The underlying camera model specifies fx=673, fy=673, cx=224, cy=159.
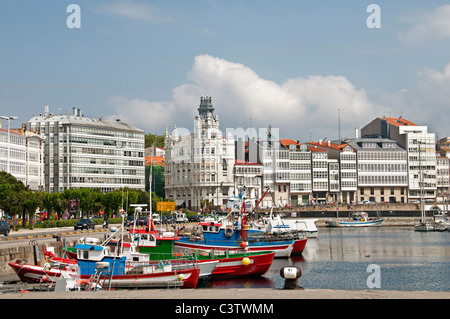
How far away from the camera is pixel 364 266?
5891cm

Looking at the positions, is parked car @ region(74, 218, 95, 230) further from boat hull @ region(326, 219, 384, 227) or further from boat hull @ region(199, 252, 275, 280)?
boat hull @ region(326, 219, 384, 227)

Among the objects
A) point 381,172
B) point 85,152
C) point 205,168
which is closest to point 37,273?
point 85,152

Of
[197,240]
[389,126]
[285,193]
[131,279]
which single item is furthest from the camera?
[389,126]

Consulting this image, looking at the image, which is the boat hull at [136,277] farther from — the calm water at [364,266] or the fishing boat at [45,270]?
the calm water at [364,266]

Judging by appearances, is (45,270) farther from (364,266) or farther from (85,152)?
(85,152)

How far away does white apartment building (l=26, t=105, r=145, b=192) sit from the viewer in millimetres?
153625

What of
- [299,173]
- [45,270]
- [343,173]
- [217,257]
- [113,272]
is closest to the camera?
[45,270]

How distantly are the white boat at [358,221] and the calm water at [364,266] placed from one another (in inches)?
2017

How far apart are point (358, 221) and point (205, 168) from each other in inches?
1983
